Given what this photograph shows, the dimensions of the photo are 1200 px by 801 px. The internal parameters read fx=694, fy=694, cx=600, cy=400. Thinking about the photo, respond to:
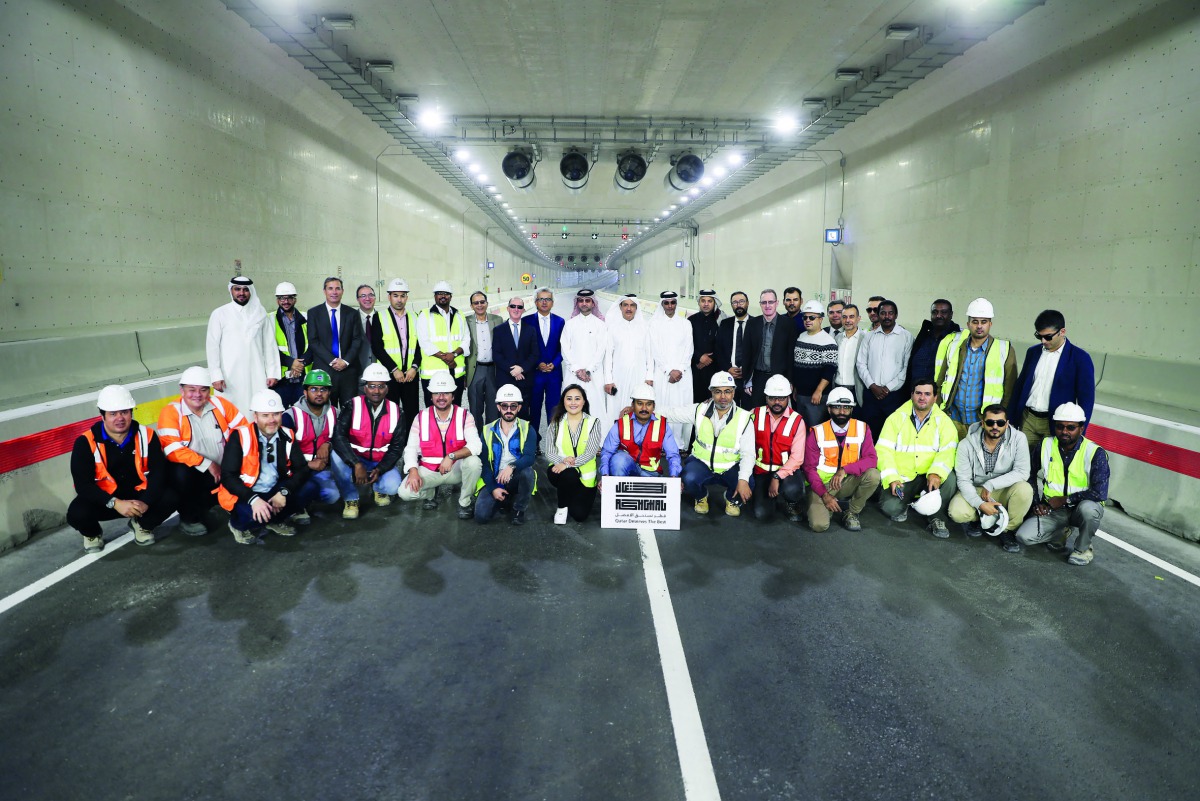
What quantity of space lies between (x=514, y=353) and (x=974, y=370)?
4.91 meters

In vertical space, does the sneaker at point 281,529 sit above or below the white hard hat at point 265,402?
below

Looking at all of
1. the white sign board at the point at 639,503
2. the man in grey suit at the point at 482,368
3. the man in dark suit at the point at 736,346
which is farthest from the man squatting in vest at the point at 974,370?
the man in grey suit at the point at 482,368

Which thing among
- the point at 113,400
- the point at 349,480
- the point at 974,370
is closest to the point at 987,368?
the point at 974,370

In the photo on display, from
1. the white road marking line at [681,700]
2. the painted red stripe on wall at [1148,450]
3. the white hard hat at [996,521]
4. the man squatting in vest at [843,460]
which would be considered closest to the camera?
the white road marking line at [681,700]

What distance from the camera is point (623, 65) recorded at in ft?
35.3

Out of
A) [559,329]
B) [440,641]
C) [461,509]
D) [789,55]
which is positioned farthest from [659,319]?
[440,641]

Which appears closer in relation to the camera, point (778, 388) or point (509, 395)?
point (509, 395)

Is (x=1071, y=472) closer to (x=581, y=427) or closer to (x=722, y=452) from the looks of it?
(x=722, y=452)

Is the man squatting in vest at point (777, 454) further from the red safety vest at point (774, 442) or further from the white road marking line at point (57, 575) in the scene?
the white road marking line at point (57, 575)

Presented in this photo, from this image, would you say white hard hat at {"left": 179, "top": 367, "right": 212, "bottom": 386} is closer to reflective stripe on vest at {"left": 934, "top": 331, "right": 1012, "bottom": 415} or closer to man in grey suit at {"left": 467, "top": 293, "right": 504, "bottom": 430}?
man in grey suit at {"left": 467, "top": 293, "right": 504, "bottom": 430}

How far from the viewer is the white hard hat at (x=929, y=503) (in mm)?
6223

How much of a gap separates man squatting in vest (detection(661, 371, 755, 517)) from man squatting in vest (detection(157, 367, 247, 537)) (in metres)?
4.14

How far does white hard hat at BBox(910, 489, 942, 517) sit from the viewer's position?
6223 mm

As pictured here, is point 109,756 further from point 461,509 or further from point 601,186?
point 601,186
